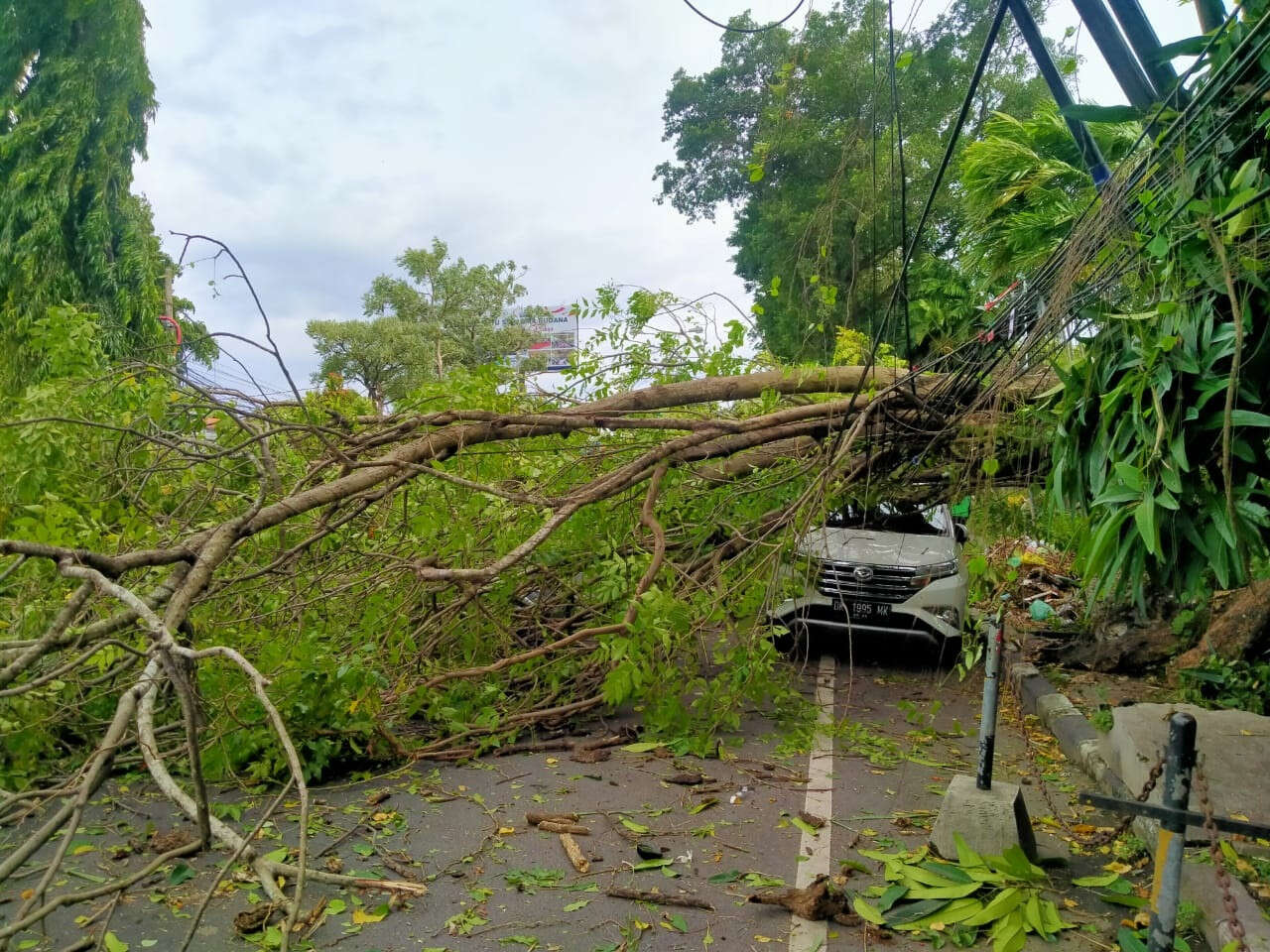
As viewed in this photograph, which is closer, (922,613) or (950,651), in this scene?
(922,613)

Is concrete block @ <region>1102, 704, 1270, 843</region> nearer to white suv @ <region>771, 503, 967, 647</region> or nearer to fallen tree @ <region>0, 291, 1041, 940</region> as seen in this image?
fallen tree @ <region>0, 291, 1041, 940</region>

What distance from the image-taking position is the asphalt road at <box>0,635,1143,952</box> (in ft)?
11.5

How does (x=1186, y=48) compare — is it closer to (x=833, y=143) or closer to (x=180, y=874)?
(x=833, y=143)

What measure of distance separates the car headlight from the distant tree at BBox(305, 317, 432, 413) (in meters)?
30.3

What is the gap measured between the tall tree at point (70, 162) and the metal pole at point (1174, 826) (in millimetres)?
19569

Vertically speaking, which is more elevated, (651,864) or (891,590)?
(891,590)

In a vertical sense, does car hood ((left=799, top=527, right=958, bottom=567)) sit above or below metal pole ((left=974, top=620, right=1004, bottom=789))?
above

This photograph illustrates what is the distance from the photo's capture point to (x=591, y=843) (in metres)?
A: 4.42

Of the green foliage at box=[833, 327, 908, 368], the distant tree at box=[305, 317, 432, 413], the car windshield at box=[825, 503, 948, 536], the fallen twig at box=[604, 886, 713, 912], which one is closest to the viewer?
the fallen twig at box=[604, 886, 713, 912]

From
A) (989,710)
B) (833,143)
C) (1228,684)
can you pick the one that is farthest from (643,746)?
(833,143)

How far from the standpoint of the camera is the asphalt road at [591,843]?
351 centimetres

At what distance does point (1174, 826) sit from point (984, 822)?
147 cm

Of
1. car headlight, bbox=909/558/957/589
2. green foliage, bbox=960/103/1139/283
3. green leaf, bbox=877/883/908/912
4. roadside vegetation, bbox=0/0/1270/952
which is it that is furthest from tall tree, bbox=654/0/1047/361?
green leaf, bbox=877/883/908/912

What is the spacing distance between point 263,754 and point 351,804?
712 millimetres
